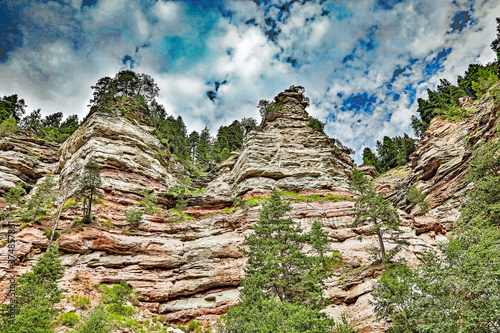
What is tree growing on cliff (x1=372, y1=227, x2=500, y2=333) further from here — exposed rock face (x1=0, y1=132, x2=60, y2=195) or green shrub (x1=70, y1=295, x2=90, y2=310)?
exposed rock face (x1=0, y1=132, x2=60, y2=195)

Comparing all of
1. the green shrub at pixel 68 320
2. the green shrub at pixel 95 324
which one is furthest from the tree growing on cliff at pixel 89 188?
the green shrub at pixel 95 324

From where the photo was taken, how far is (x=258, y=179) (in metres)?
43.7

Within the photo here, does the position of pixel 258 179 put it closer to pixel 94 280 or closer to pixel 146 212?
pixel 146 212

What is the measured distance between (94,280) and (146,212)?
11421 millimetres

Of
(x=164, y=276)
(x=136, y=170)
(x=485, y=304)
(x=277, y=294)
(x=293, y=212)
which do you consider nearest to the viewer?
(x=485, y=304)

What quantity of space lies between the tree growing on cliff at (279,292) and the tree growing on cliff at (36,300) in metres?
11.0

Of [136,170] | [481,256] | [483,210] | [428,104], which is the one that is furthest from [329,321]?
[428,104]

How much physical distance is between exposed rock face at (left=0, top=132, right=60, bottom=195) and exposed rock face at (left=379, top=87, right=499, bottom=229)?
61834 millimetres

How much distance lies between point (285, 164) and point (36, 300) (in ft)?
126

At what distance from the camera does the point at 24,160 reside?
43.0 meters

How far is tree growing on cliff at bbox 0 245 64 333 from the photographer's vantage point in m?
13.2

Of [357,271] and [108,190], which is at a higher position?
[108,190]

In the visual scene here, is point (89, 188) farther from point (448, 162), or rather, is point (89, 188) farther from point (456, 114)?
point (456, 114)

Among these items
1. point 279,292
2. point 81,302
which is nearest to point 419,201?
point 279,292
